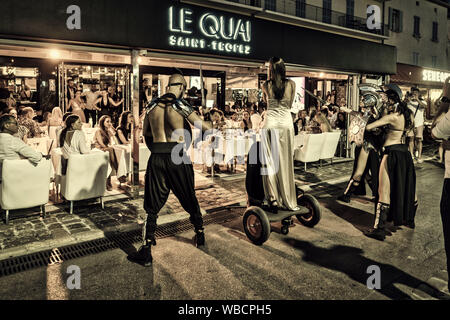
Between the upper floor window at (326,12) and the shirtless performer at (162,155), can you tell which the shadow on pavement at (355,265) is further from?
the upper floor window at (326,12)

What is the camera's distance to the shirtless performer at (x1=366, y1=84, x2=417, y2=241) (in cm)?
524

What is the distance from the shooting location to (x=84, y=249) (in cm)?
476

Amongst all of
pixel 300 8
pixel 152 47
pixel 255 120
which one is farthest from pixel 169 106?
pixel 300 8

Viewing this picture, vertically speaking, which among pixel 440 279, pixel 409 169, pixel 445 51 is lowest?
pixel 440 279

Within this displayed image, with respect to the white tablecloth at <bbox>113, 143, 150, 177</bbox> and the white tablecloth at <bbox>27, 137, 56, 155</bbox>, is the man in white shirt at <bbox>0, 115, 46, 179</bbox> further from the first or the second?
the white tablecloth at <bbox>27, 137, 56, 155</bbox>

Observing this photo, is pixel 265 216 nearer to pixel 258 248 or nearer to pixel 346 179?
pixel 258 248

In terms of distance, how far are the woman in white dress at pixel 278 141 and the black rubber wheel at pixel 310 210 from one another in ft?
1.39

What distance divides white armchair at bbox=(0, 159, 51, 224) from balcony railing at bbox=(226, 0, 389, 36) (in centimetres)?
1704

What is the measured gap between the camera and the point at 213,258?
14.5 ft

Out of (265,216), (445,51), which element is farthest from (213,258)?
(445,51)

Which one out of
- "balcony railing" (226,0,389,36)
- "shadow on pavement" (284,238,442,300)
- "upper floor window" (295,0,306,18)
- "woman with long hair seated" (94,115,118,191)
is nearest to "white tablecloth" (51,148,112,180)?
"woman with long hair seated" (94,115,118,191)

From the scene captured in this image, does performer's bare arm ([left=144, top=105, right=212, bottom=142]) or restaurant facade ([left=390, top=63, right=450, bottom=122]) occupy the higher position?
restaurant facade ([left=390, top=63, right=450, bottom=122])

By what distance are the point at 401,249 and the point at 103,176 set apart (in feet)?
15.8

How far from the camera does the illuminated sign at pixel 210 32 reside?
24.9 ft
